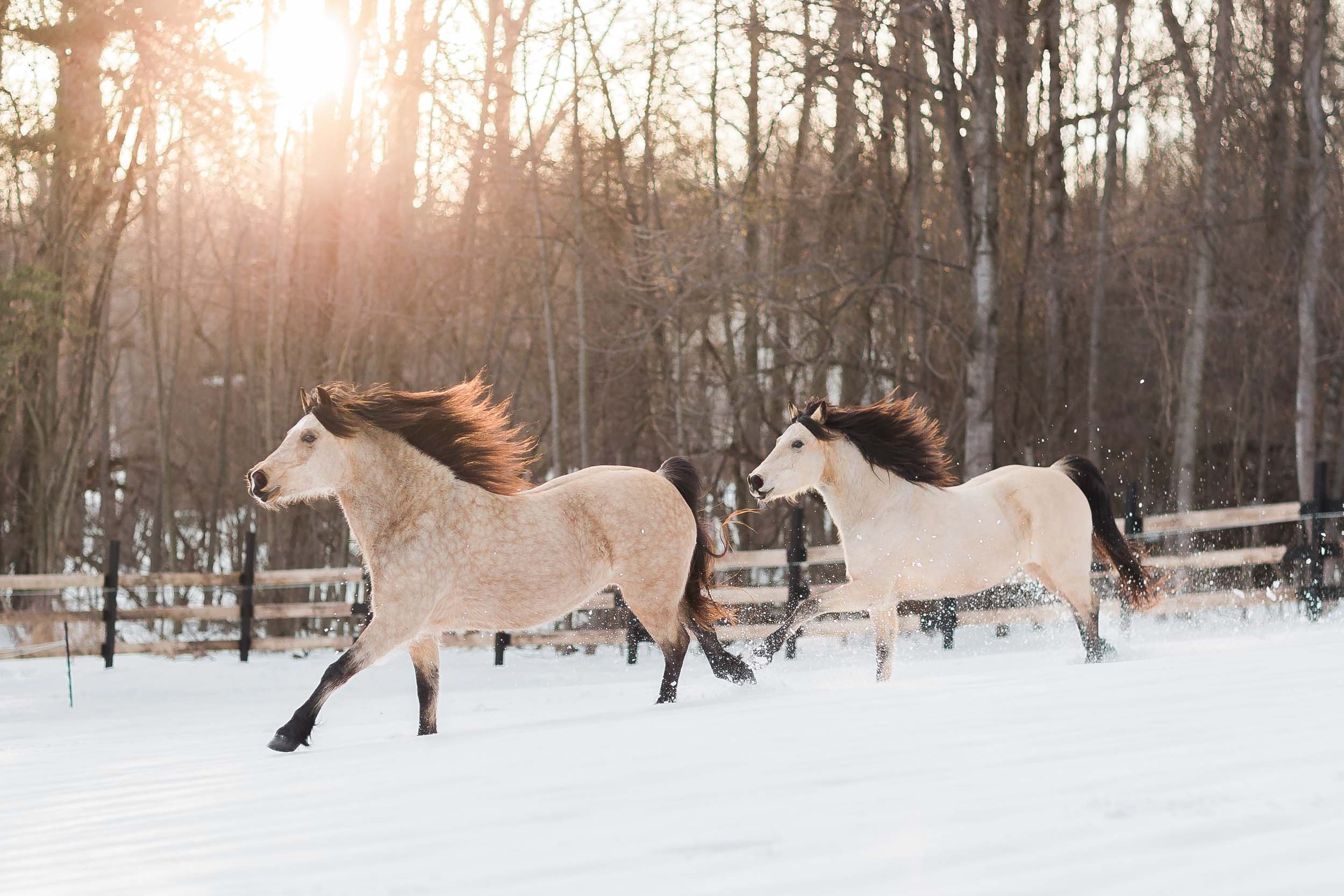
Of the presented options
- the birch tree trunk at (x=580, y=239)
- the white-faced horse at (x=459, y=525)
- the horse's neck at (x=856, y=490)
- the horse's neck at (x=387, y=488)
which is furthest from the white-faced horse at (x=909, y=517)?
the birch tree trunk at (x=580, y=239)

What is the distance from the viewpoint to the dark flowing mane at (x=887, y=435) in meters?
6.47

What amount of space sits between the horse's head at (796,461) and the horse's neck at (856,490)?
7 centimetres

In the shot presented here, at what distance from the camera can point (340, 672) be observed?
16.6 ft

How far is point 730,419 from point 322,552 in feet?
17.6

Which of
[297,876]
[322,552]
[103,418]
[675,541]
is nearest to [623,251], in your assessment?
[322,552]

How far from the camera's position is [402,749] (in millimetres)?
4645

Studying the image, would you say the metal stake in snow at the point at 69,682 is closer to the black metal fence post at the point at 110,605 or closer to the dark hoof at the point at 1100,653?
the black metal fence post at the point at 110,605

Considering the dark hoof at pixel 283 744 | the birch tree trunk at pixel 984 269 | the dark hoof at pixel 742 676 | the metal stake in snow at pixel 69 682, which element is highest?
the birch tree trunk at pixel 984 269

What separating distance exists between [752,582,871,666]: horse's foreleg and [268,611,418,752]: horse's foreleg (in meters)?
1.65

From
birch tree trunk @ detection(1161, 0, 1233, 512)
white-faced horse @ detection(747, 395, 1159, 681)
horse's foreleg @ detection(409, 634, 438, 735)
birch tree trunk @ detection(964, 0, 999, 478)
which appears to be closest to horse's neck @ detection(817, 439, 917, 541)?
white-faced horse @ detection(747, 395, 1159, 681)

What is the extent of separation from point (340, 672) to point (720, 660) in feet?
5.62

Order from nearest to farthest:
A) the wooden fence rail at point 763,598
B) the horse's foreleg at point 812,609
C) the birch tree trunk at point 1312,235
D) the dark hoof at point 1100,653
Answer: the horse's foreleg at point 812,609 < the dark hoof at point 1100,653 < the wooden fence rail at point 763,598 < the birch tree trunk at point 1312,235

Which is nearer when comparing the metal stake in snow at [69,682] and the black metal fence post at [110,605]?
the metal stake in snow at [69,682]

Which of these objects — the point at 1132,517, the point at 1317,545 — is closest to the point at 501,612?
the point at 1132,517
